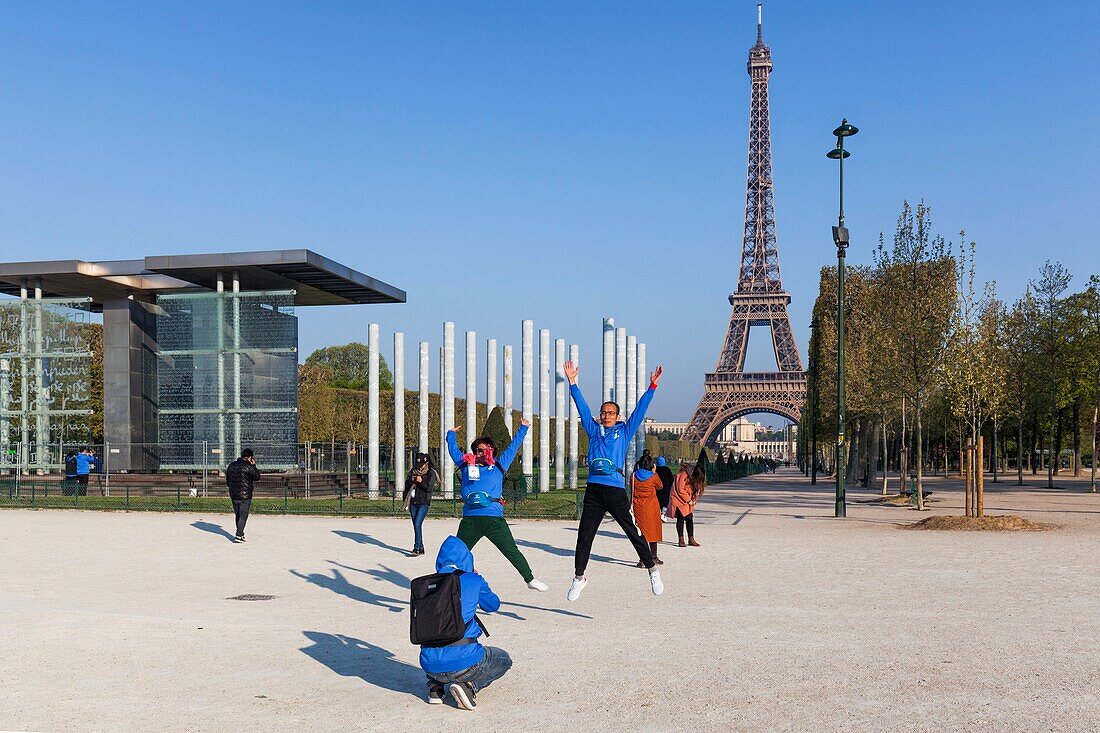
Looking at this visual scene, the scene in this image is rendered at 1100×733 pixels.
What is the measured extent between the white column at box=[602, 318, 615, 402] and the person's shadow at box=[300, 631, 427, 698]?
25910mm

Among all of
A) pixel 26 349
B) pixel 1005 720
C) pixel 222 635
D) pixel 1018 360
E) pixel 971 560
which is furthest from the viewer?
pixel 1018 360

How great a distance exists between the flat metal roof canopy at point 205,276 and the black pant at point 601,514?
22.8m

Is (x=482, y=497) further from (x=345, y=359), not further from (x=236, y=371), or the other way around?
(x=345, y=359)

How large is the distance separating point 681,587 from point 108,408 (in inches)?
1120

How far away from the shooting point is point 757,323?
104688mm

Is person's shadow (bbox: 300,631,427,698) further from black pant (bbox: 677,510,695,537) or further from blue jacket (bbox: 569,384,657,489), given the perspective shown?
black pant (bbox: 677,510,695,537)

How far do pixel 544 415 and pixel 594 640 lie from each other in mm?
25390

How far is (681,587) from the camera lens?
12.2 meters

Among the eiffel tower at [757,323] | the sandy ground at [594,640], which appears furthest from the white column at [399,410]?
the eiffel tower at [757,323]

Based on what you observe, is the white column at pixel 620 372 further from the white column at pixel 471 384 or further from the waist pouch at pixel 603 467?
the waist pouch at pixel 603 467

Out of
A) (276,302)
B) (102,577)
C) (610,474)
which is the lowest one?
(102,577)

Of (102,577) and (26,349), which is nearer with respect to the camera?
(102,577)

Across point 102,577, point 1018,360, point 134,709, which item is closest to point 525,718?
point 134,709

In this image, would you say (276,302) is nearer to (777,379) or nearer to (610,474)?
(610,474)
